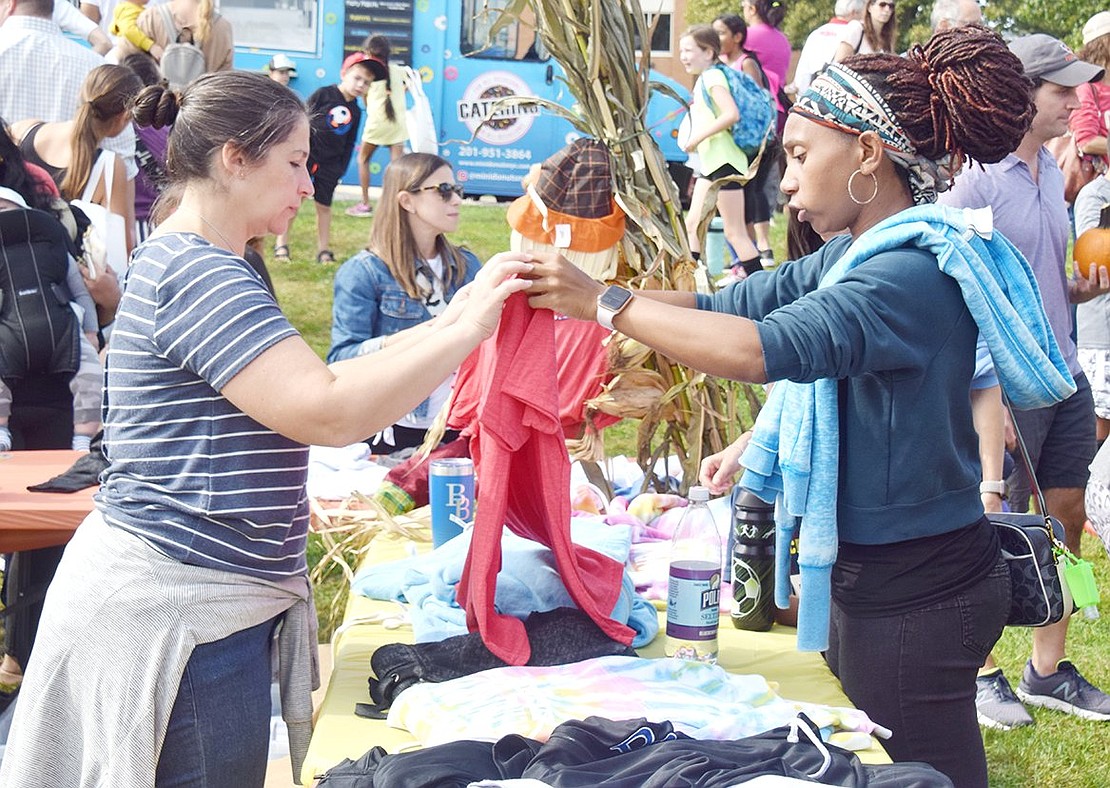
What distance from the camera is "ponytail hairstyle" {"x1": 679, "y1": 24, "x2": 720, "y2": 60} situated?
9023mm

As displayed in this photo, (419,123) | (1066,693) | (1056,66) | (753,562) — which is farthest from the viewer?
(419,123)

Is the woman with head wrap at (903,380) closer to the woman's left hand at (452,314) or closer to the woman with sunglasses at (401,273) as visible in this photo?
the woman's left hand at (452,314)

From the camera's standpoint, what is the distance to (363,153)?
12531 mm

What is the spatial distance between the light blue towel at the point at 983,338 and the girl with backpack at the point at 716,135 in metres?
5.99

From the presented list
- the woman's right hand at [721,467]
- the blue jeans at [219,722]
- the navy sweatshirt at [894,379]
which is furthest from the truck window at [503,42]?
the blue jeans at [219,722]

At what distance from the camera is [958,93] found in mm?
2174

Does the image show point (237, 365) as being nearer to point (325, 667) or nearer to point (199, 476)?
point (199, 476)

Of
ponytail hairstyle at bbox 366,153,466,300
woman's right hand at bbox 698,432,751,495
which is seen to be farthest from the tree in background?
woman's right hand at bbox 698,432,751,495

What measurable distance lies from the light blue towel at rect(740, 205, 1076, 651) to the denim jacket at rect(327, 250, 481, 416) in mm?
3085

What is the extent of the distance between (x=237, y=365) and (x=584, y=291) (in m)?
0.71

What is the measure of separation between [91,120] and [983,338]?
4.41 meters

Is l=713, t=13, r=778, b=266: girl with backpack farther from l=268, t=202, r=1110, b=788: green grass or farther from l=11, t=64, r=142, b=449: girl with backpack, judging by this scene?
l=11, t=64, r=142, b=449: girl with backpack

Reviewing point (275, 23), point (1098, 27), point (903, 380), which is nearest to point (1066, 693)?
point (903, 380)

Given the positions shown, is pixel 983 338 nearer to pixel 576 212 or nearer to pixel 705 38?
pixel 576 212
